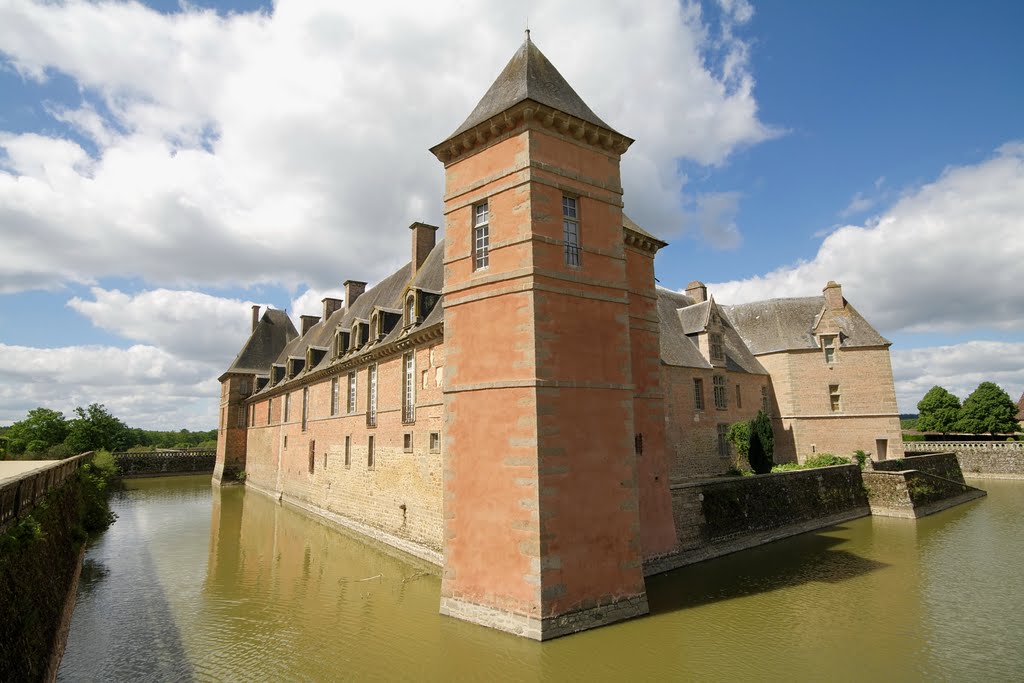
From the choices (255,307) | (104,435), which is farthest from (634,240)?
(104,435)

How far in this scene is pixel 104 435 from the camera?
3781 centimetres

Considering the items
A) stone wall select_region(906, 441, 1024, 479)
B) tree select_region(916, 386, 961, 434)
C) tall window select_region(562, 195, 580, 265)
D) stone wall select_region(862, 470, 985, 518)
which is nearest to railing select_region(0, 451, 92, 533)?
tall window select_region(562, 195, 580, 265)

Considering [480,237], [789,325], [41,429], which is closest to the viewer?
[480,237]

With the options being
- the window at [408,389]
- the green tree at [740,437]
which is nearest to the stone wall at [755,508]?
the green tree at [740,437]

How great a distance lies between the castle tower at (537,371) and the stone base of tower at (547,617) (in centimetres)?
3

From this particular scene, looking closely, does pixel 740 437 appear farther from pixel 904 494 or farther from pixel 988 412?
pixel 988 412

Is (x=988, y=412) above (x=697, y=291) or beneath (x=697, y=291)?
beneath

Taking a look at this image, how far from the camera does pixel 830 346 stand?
26.8 metres

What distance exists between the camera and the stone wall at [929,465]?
71.3 feet

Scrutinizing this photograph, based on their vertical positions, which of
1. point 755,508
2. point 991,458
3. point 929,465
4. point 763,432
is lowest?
point 755,508

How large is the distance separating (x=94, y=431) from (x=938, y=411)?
202 feet

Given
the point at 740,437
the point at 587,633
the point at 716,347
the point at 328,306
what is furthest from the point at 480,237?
the point at 328,306

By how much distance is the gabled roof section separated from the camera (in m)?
36.2

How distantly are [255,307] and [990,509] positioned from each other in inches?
1640
